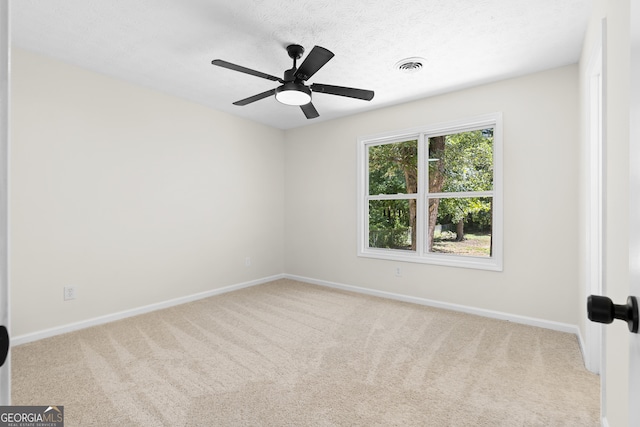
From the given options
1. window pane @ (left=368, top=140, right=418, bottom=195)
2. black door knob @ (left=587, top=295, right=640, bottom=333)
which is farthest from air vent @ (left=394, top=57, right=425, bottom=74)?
black door knob @ (left=587, top=295, right=640, bottom=333)

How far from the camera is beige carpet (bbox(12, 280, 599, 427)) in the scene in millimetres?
1769

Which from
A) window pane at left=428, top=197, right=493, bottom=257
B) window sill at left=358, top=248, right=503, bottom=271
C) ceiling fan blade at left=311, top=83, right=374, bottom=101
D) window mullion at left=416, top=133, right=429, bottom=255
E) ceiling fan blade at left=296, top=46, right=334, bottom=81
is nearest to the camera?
ceiling fan blade at left=296, top=46, right=334, bottom=81

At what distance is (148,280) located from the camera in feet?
11.7

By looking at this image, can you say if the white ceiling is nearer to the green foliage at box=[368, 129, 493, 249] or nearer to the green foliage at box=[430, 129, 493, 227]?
the green foliage at box=[430, 129, 493, 227]

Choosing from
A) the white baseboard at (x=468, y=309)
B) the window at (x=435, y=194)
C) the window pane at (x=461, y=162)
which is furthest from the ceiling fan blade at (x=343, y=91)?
the white baseboard at (x=468, y=309)

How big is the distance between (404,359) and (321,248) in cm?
254

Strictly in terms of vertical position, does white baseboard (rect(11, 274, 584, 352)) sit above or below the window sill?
below

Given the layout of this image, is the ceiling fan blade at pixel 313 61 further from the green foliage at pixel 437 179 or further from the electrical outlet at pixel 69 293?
the electrical outlet at pixel 69 293

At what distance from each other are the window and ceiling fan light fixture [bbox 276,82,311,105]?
1.88m

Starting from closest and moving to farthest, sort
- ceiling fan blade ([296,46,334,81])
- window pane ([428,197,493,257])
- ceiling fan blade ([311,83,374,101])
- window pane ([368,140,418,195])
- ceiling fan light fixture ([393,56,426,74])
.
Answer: ceiling fan blade ([296,46,334,81])
ceiling fan blade ([311,83,374,101])
ceiling fan light fixture ([393,56,426,74])
window pane ([428,197,493,257])
window pane ([368,140,418,195])

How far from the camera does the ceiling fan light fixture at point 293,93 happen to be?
2.42 meters

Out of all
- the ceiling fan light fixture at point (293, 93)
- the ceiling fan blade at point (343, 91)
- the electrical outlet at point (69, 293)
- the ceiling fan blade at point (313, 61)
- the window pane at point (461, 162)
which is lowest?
the electrical outlet at point (69, 293)

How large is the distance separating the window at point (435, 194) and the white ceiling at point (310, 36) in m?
0.69

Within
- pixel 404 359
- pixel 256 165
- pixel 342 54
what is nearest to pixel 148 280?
pixel 256 165
